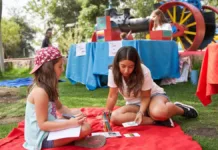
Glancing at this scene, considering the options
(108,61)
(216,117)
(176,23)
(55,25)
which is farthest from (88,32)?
(216,117)

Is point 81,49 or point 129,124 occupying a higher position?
point 81,49

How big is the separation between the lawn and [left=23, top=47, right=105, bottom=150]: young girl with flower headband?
2.23 feet

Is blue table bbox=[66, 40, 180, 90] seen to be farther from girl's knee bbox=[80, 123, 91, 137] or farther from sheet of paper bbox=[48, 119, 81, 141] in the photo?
sheet of paper bbox=[48, 119, 81, 141]

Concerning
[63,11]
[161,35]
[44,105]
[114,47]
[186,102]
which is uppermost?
[63,11]

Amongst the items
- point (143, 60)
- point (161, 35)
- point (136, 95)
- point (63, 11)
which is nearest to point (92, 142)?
point (136, 95)

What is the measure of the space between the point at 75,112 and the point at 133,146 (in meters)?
0.54

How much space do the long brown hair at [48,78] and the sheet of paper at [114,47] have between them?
2.65 meters

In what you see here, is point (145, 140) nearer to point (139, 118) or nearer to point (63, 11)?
point (139, 118)

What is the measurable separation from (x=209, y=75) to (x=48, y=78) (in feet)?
3.75

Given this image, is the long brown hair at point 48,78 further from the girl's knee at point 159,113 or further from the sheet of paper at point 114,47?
A: the sheet of paper at point 114,47

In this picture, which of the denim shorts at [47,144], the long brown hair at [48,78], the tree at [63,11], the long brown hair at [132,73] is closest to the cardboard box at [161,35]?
the long brown hair at [132,73]

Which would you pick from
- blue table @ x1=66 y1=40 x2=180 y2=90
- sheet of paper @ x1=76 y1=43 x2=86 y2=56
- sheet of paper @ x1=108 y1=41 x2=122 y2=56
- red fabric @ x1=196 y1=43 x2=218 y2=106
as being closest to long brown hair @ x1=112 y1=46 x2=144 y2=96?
red fabric @ x1=196 y1=43 x2=218 y2=106

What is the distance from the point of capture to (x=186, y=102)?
362 centimetres

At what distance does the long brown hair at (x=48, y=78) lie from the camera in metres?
1.93
